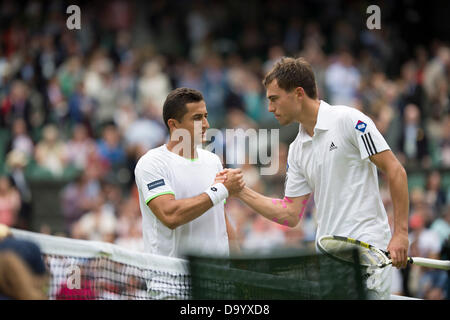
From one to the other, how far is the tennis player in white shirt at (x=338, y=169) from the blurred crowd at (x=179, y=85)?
404cm

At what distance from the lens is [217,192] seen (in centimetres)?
534

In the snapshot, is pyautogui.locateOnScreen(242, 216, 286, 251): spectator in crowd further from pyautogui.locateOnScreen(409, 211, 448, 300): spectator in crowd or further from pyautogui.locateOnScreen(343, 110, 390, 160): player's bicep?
pyautogui.locateOnScreen(343, 110, 390, 160): player's bicep

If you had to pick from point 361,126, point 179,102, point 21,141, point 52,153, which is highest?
point 21,141

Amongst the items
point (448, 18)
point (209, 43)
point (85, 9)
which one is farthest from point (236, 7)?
point (448, 18)

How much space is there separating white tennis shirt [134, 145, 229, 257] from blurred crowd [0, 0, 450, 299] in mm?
4415

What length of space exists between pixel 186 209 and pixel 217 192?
270mm

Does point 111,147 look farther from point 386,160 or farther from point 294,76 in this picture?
point 386,160

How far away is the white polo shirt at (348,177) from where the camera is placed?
17.2ft

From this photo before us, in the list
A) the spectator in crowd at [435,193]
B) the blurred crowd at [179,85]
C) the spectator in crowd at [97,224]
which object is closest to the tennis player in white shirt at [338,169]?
the blurred crowd at [179,85]

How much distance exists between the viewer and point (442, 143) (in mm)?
12961

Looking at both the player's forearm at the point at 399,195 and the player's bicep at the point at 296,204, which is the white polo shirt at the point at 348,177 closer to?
the player's forearm at the point at 399,195

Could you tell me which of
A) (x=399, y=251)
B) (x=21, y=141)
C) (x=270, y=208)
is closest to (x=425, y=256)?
(x=270, y=208)

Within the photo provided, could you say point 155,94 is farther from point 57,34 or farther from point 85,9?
point 85,9

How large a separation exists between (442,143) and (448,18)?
5937 mm
